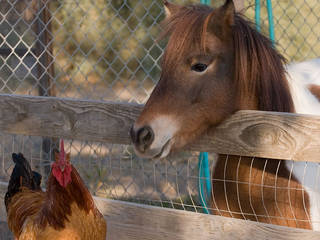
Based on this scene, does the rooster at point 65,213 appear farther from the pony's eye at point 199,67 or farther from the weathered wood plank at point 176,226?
the pony's eye at point 199,67

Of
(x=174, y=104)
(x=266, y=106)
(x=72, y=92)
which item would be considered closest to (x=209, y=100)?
(x=174, y=104)

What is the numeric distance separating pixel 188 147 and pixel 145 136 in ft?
1.03

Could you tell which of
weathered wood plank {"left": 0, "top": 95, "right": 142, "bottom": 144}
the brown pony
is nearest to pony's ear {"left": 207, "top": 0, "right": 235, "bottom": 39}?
the brown pony

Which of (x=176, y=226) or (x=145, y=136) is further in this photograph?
(x=176, y=226)

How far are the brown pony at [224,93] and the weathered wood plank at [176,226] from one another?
140mm

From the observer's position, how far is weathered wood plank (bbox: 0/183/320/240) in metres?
2.06

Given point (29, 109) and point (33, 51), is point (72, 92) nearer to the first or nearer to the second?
point (33, 51)

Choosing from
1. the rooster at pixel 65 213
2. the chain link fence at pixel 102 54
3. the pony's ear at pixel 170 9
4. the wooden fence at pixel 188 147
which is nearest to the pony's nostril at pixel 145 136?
the wooden fence at pixel 188 147

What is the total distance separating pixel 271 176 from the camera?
2186 mm

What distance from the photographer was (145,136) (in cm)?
191

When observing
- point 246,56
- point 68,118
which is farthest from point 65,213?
point 246,56

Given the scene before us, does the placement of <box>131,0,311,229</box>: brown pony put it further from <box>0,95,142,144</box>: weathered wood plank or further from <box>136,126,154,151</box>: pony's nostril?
<box>0,95,142,144</box>: weathered wood plank

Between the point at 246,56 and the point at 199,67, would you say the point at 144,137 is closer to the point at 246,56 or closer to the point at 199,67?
the point at 199,67

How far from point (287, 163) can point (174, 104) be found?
0.67 m
